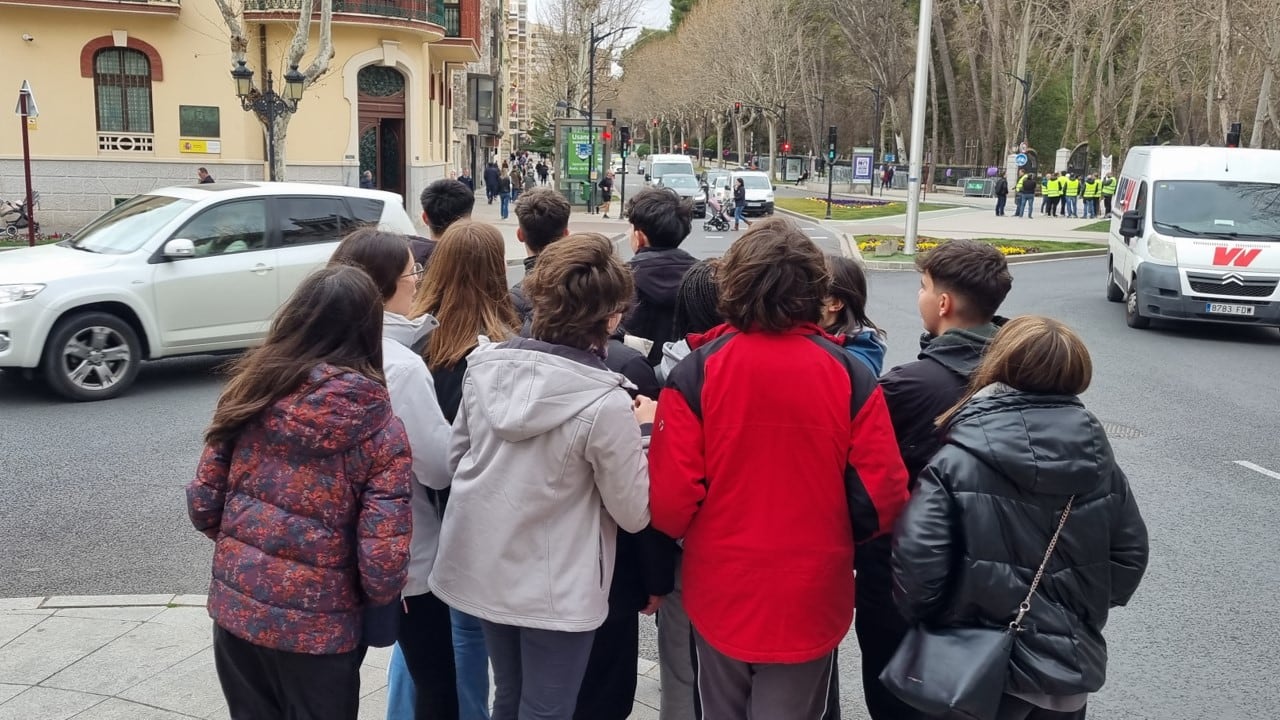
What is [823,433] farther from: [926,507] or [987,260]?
[987,260]

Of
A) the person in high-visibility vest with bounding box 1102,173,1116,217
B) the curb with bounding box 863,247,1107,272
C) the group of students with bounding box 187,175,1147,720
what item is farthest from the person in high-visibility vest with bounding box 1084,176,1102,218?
the group of students with bounding box 187,175,1147,720

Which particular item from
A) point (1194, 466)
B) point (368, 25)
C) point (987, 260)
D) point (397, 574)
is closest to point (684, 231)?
point (987, 260)

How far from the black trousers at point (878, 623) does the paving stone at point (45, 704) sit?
281 cm

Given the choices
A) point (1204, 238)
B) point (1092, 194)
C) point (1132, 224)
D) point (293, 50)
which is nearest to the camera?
point (1204, 238)

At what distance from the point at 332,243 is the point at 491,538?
7.91m

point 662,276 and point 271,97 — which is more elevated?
point 271,97

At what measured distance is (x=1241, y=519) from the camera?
691 centimetres

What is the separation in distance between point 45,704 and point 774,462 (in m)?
2.96

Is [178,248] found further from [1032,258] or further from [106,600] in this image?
[1032,258]

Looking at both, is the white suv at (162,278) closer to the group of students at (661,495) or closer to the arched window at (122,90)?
the group of students at (661,495)

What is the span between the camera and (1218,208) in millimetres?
14516

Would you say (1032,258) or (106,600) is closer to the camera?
(106,600)

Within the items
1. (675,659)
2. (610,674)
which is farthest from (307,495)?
(675,659)

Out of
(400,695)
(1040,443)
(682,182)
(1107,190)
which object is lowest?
(400,695)
